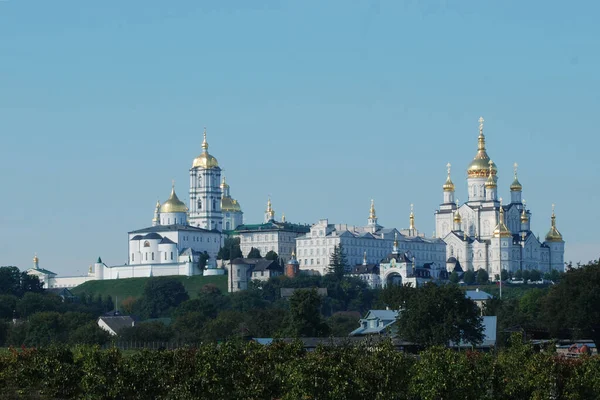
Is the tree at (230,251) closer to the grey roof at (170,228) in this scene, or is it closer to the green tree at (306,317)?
the grey roof at (170,228)

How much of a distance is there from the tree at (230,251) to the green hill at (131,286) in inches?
214

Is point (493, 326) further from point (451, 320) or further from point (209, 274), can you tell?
point (209, 274)

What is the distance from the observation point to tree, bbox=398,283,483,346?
215ft

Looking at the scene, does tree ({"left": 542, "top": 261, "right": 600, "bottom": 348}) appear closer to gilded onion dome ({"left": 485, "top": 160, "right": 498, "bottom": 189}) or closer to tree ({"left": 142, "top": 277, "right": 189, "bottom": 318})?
tree ({"left": 142, "top": 277, "right": 189, "bottom": 318})

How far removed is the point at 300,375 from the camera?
41.2 m

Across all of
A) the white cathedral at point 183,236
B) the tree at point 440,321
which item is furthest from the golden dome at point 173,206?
the tree at point 440,321

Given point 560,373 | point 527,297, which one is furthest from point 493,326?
point 527,297

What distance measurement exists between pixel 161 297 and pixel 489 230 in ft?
123

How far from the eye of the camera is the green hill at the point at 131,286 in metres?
141

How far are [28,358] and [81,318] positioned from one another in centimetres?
4569

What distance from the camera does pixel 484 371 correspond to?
42.9 m

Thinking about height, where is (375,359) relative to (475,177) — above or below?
below

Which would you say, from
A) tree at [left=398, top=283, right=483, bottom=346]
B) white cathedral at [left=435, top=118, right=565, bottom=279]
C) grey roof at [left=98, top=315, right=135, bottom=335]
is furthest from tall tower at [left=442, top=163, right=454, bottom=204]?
tree at [left=398, top=283, right=483, bottom=346]

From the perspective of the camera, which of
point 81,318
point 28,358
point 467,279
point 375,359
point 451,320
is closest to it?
point 375,359
